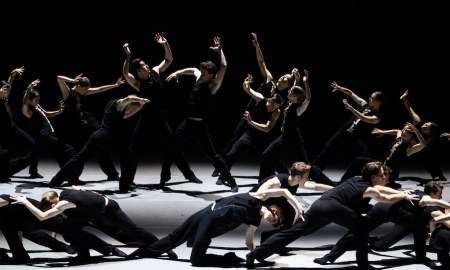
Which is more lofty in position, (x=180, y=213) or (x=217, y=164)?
(x=217, y=164)

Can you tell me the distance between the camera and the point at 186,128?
27.0 feet

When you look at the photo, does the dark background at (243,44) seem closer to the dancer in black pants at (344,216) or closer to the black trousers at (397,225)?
the black trousers at (397,225)

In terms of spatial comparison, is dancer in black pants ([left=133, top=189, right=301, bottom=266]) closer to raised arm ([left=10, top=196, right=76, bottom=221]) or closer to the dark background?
raised arm ([left=10, top=196, right=76, bottom=221])

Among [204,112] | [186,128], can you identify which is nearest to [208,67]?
[204,112]

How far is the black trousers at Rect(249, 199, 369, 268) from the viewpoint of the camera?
6.16 metres

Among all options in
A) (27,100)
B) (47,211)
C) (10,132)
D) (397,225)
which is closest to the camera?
(47,211)

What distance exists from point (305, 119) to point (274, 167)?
125 inches

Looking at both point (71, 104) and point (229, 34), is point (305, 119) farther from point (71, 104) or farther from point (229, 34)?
point (71, 104)

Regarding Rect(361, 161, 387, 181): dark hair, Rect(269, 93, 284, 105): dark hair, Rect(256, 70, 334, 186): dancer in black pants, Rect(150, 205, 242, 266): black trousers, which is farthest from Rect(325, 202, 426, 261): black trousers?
Rect(269, 93, 284, 105): dark hair

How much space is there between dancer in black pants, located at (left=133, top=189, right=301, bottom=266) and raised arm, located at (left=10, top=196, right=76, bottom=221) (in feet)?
3.10

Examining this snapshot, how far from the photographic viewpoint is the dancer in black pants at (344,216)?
6156mm

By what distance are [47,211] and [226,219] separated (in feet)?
4.71

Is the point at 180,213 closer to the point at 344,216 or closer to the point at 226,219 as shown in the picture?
the point at 226,219

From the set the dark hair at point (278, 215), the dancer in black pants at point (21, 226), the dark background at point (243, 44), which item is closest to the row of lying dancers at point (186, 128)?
the dark hair at point (278, 215)
